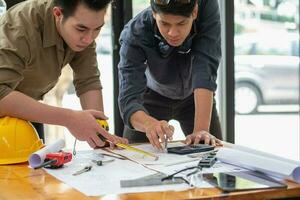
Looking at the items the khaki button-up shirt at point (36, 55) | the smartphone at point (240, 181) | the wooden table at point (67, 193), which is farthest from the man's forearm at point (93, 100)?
the smartphone at point (240, 181)

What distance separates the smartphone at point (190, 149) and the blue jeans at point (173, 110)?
475mm

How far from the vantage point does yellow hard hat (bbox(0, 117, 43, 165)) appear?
1.47m

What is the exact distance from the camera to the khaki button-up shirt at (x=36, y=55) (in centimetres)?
150

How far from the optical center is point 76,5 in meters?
1.57

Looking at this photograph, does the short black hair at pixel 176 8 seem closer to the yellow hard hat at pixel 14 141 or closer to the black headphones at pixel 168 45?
the black headphones at pixel 168 45

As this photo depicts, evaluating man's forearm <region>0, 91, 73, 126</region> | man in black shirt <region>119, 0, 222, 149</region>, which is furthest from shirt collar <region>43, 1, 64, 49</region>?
man in black shirt <region>119, 0, 222, 149</region>

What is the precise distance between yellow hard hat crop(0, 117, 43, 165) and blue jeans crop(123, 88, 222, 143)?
2.09 ft

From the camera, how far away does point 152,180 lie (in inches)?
48.2

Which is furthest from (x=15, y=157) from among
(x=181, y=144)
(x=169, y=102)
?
(x=169, y=102)

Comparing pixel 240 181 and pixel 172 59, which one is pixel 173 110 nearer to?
pixel 172 59

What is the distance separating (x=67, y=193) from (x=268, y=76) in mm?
3038

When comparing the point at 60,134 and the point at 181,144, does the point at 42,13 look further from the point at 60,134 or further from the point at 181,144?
the point at 60,134

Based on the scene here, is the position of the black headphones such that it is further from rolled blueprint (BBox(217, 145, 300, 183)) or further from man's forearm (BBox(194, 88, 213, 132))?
rolled blueprint (BBox(217, 145, 300, 183))

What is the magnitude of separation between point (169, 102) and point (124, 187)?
37.1 inches
